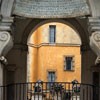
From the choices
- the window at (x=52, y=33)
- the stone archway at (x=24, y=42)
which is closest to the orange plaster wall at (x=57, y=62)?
the window at (x=52, y=33)

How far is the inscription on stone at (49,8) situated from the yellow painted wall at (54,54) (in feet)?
126

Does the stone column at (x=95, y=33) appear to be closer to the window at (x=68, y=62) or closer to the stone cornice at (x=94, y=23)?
the stone cornice at (x=94, y=23)

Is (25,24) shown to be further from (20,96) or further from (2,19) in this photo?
(2,19)

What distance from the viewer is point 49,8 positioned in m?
17.2

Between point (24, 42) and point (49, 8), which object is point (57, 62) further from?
point (49, 8)

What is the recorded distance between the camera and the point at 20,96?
2297cm

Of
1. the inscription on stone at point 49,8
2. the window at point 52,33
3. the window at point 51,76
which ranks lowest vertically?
the window at point 51,76

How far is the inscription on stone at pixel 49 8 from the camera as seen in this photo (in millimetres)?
16969

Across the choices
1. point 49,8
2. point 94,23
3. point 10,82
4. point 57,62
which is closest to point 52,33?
point 57,62

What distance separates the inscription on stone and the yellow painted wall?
126ft

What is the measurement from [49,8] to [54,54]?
1576 inches

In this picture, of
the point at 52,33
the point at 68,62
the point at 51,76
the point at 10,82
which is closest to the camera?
A: the point at 10,82

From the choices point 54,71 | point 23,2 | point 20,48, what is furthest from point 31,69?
point 23,2

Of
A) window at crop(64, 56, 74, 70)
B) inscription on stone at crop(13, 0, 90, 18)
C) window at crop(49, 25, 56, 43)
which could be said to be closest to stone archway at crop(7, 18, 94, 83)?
inscription on stone at crop(13, 0, 90, 18)
